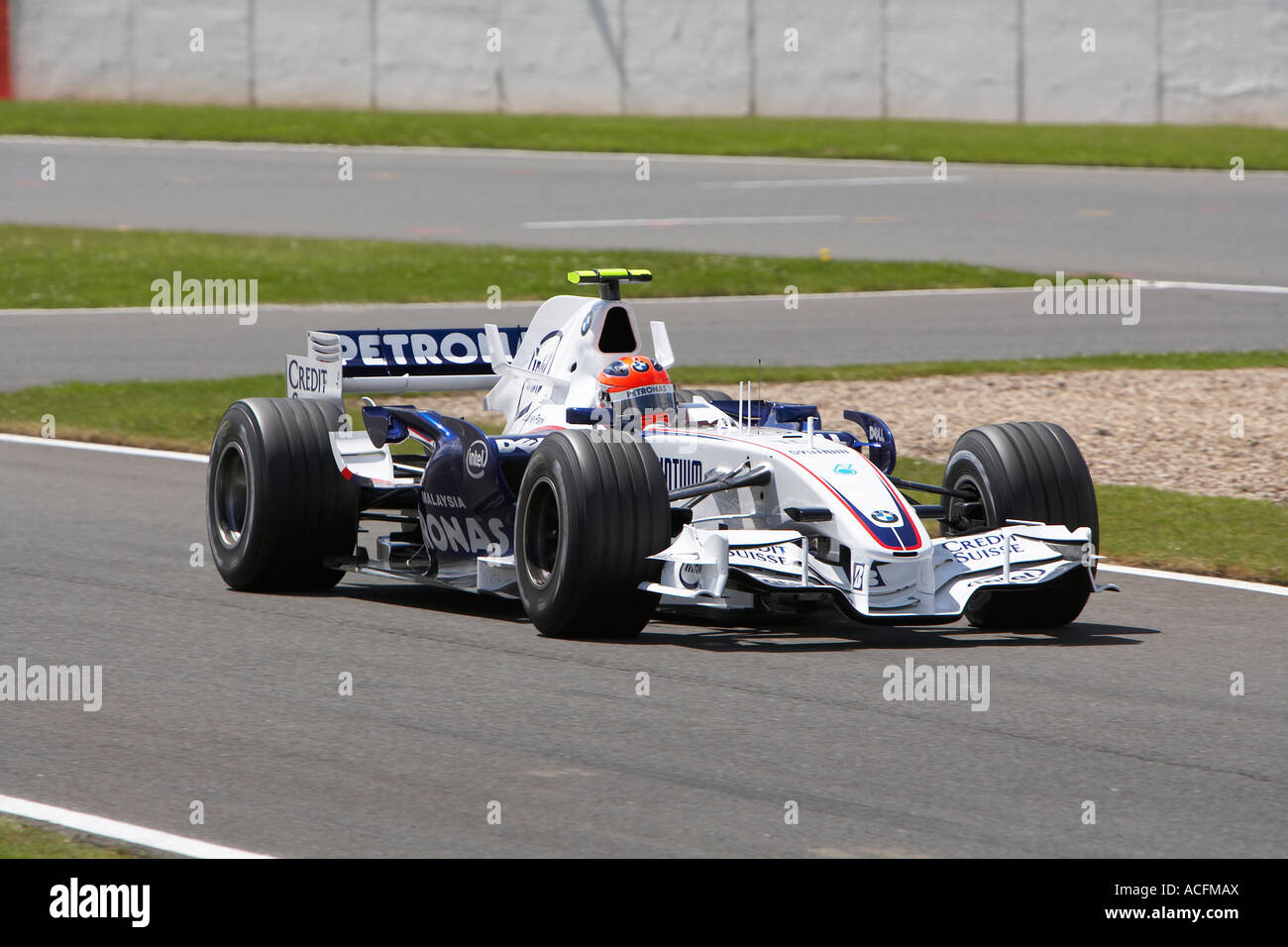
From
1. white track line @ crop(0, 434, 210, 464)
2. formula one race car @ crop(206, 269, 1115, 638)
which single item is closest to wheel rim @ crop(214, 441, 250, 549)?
formula one race car @ crop(206, 269, 1115, 638)

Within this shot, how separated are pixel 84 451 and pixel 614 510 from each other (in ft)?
22.9

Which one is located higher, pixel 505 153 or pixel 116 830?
pixel 505 153

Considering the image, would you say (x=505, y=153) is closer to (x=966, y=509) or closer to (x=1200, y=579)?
(x=1200, y=579)

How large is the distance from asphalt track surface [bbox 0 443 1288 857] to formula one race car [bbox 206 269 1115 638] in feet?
0.73

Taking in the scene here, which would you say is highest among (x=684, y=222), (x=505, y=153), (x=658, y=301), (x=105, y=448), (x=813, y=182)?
(x=505, y=153)

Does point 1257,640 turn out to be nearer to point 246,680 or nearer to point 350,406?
point 246,680

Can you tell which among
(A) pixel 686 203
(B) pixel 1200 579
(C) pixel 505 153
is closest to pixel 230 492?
(B) pixel 1200 579

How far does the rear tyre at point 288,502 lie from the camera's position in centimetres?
982

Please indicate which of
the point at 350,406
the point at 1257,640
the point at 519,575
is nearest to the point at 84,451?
the point at 350,406

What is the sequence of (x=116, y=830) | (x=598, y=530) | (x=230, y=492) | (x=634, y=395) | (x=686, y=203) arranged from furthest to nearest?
(x=686, y=203), (x=230, y=492), (x=634, y=395), (x=598, y=530), (x=116, y=830)

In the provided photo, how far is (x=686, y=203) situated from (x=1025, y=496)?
20170 mm

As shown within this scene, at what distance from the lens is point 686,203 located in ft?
94.8

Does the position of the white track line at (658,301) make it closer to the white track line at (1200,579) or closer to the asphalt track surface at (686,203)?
the asphalt track surface at (686,203)

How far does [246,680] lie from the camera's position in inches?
316
